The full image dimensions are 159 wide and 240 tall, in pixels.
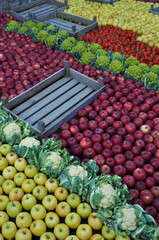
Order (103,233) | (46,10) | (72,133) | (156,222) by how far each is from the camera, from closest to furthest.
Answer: (103,233) → (156,222) → (72,133) → (46,10)

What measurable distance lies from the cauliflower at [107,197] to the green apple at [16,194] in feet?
2.91

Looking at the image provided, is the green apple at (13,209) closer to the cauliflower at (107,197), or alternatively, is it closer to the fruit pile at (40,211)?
the fruit pile at (40,211)

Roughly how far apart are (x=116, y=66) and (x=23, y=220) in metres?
3.57

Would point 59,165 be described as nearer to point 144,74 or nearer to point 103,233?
point 103,233

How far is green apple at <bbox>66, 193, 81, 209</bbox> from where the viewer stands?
2.59 metres

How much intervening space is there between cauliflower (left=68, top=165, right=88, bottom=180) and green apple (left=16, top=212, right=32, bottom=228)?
0.67 metres

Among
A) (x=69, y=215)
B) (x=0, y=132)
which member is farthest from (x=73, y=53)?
(x=69, y=215)

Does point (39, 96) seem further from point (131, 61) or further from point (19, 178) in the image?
point (131, 61)

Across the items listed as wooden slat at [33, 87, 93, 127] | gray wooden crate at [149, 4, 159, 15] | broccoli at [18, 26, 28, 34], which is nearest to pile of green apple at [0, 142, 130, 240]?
wooden slat at [33, 87, 93, 127]

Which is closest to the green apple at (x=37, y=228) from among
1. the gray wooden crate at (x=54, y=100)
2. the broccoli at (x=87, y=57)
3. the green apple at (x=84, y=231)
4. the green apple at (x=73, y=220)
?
the green apple at (x=73, y=220)

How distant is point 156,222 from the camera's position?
2600 millimetres

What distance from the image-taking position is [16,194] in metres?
2.62

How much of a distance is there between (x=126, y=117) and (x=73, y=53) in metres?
2.47

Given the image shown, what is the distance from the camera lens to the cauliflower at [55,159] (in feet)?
9.48
